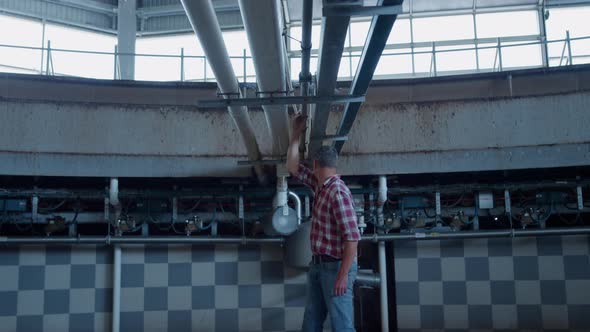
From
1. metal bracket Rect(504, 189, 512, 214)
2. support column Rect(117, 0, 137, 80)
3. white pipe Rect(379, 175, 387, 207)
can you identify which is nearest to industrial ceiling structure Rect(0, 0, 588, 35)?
support column Rect(117, 0, 137, 80)

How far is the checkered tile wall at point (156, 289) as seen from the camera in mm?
4832

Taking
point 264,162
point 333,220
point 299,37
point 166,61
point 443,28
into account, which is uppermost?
point 443,28

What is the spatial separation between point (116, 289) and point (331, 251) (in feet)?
9.12

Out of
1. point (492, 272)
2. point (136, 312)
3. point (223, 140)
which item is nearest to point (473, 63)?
point (492, 272)

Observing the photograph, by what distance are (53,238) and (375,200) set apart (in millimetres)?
2836

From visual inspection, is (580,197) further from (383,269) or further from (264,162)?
(264,162)

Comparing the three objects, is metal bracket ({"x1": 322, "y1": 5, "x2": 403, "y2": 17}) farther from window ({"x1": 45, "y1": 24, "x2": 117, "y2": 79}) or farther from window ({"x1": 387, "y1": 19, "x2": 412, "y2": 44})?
window ({"x1": 387, "y1": 19, "x2": 412, "y2": 44})

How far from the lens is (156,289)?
197 inches

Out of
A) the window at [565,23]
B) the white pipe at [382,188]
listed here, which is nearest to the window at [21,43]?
the white pipe at [382,188]

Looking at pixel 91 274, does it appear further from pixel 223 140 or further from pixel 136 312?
pixel 223 140

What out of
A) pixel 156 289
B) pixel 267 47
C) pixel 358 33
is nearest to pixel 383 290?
pixel 156 289

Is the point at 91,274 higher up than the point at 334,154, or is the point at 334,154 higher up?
the point at 334,154

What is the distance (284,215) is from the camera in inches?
175

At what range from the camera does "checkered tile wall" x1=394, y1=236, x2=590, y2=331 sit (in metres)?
4.92
